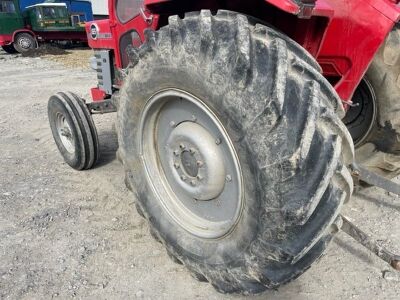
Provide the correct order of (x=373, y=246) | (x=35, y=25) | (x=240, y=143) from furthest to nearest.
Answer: (x=35, y=25) → (x=373, y=246) → (x=240, y=143)

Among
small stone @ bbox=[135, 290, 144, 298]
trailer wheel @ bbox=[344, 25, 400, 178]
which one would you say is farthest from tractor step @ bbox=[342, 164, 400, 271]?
small stone @ bbox=[135, 290, 144, 298]

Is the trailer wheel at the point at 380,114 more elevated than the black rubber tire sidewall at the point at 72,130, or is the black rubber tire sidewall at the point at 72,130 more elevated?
the trailer wheel at the point at 380,114

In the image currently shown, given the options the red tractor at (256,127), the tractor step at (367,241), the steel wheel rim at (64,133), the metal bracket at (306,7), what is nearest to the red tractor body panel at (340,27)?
the red tractor at (256,127)

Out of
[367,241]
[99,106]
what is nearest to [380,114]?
[367,241]

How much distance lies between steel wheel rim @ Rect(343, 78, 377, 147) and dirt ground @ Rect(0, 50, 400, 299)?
57 centimetres

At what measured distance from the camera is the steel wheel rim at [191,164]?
2.00 m

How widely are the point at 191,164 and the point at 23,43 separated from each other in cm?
1676

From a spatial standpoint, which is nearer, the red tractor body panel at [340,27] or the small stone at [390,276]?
the red tractor body panel at [340,27]

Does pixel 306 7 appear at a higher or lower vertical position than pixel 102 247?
higher

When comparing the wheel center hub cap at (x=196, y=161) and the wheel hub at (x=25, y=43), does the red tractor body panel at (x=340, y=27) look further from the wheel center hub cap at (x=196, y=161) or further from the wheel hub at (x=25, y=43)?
the wheel hub at (x=25, y=43)

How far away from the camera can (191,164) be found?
2.23m

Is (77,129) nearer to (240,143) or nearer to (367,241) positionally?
(240,143)

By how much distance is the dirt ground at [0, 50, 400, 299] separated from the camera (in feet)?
7.54

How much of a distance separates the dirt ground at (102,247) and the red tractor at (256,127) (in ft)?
0.94
